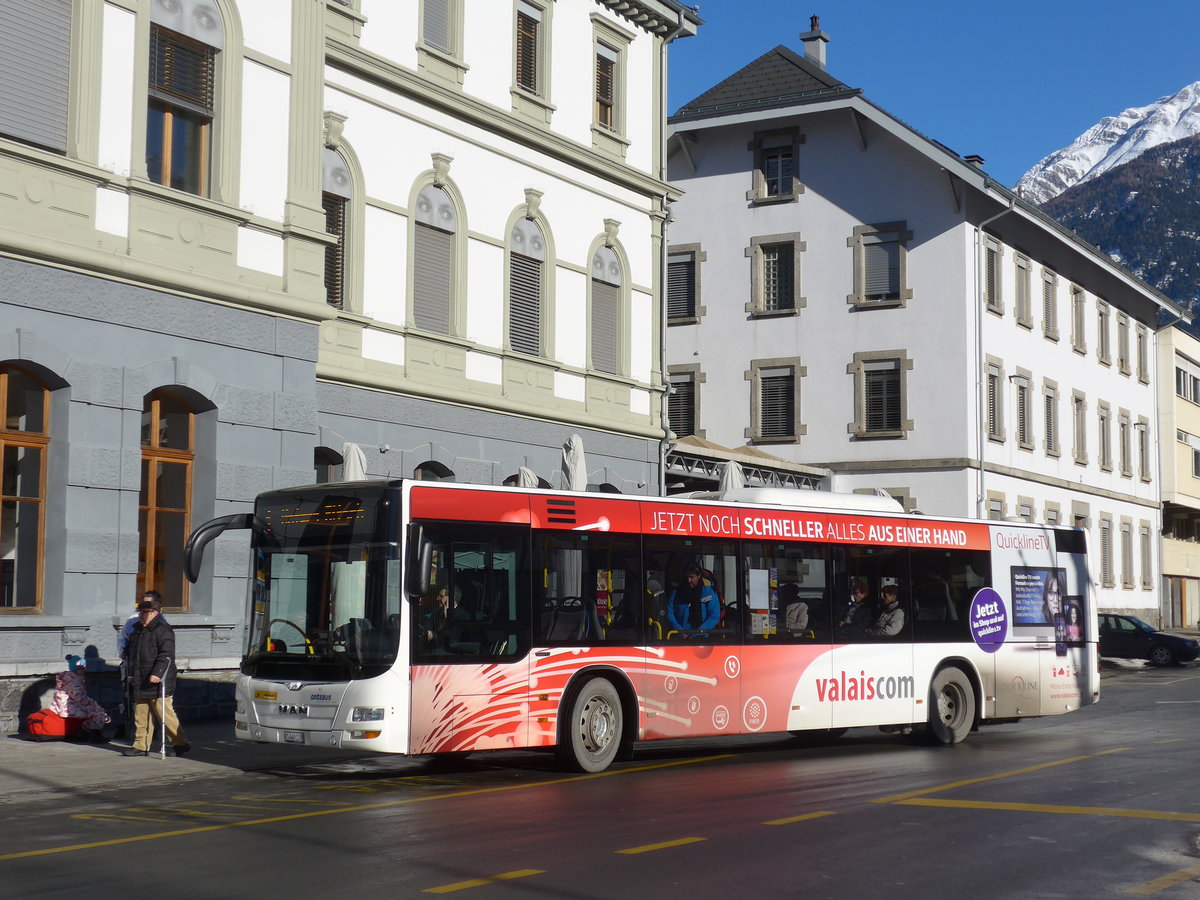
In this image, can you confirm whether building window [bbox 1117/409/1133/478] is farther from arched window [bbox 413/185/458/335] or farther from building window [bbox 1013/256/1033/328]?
arched window [bbox 413/185/458/335]

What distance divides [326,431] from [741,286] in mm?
25787

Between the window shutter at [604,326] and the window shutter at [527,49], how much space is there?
378cm

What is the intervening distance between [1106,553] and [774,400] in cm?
1544

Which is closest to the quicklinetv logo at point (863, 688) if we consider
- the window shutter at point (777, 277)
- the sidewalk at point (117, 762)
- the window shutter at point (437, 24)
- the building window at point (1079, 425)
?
the sidewalk at point (117, 762)

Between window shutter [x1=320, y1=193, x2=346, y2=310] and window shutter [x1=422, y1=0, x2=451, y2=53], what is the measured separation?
11.3ft

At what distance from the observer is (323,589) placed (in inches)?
575

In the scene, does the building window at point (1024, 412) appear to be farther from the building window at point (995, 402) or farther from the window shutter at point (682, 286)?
the window shutter at point (682, 286)

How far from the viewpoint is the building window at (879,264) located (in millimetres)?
44438

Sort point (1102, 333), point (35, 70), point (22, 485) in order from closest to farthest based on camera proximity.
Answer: point (35, 70) < point (22, 485) < point (1102, 333)

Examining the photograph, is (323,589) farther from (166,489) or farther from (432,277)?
(432,277)

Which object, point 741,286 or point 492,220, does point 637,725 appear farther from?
point 741,286

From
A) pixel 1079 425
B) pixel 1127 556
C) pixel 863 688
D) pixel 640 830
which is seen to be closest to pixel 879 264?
pixel 1079 425

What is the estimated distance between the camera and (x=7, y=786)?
13.8 metres

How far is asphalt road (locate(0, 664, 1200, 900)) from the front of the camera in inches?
358
